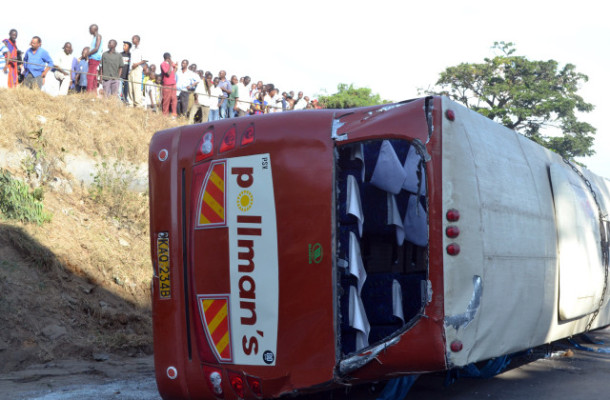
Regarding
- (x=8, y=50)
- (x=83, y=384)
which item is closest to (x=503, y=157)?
(x=83, y=384)

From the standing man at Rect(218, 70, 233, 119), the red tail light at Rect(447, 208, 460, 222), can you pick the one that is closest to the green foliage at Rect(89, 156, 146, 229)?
the standing man at Rect(218, 70, 233, 119)

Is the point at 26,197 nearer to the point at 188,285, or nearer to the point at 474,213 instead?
the point at 188,285

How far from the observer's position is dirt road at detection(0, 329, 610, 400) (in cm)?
662

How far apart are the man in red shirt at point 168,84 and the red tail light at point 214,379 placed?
12.3 m

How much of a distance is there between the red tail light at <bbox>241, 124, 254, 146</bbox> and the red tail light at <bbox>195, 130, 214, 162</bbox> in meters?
0.29

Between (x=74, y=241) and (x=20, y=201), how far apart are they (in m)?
1.05

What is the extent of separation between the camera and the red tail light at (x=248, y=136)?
5.59 metres

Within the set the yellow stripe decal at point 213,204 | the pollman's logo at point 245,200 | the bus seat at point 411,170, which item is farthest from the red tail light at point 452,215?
the yellow stripe decal at point 213,204

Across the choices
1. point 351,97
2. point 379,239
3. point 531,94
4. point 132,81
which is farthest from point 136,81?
point 351,97

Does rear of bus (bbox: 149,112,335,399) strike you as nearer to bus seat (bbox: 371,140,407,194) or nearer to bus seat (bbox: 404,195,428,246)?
bus seat (bbox: 371,140,407,194)

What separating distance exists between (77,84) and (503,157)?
1240cm

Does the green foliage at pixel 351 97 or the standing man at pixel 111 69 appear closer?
the standing man at pixel 111 69

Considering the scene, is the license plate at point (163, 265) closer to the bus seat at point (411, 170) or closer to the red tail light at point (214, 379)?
the red tail light at point (214, 379)

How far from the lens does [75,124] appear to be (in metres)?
14.8
